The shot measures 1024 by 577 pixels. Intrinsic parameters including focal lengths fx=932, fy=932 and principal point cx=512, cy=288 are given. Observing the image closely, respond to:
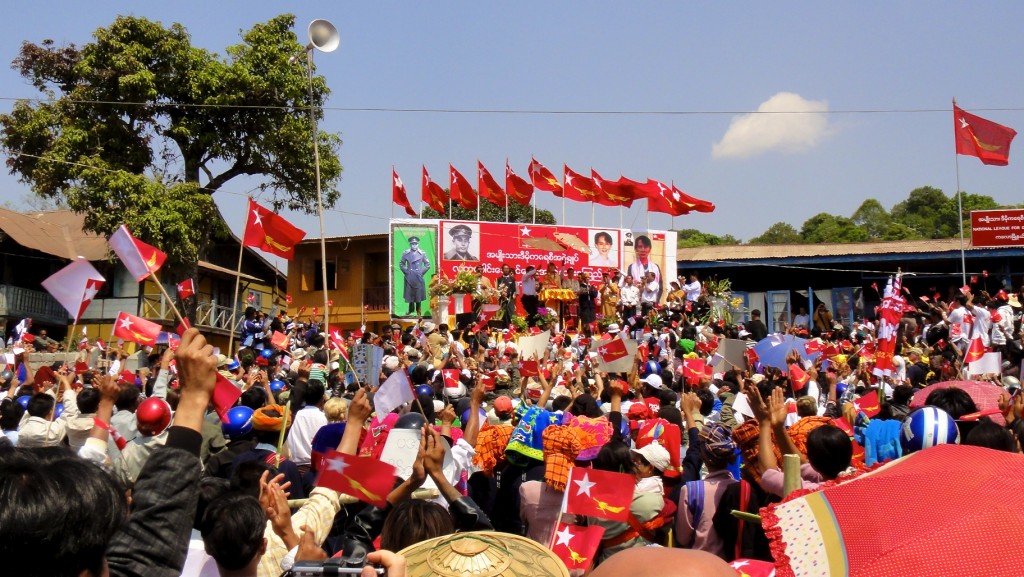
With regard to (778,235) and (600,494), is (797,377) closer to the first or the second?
(600,494)

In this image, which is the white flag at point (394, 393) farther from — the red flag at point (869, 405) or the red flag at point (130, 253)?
the red flag at point (869, 405)

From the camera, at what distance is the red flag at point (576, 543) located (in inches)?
191

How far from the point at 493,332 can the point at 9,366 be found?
11.4m

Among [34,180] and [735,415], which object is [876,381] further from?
[34,180]

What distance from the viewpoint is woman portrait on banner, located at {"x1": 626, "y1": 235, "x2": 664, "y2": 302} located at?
30234 mm

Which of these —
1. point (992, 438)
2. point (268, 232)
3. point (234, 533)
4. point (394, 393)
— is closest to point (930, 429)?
point (992, 438)

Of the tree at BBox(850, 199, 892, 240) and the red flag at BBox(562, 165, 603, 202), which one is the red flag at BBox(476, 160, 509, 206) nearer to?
the red flag at BBox(562, 165, 603, 202)

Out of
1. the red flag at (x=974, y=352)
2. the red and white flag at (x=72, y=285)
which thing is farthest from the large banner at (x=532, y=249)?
the red and white flag at (x=72, y=285)

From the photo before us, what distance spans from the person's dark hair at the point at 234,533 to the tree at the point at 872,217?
5591cm

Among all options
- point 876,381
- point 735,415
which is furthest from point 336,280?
point 735,415

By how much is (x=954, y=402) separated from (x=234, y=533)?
13.9 ft

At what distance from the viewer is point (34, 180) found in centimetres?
2525

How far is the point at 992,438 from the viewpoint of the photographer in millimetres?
4457

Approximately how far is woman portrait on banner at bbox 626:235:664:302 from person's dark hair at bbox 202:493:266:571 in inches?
1067
